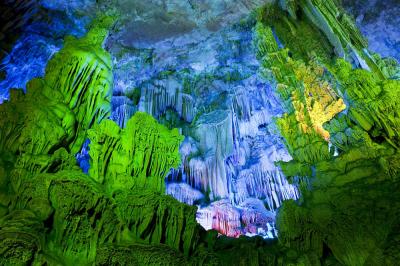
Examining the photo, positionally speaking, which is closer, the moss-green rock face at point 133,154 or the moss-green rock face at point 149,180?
the moss-green rock face at point 149,180

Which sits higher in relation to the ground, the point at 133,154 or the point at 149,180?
the point at 133,154

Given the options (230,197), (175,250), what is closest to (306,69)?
(230,197)

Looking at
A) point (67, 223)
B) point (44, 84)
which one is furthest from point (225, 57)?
point (67, 223)

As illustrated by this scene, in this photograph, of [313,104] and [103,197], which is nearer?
[103,197]

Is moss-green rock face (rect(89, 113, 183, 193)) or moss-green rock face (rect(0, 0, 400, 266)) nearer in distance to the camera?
moss-green rock face (rect(0, 0, 400, 266))

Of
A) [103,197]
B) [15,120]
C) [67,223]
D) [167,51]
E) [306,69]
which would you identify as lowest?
[67,223]

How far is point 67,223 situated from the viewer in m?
4.83

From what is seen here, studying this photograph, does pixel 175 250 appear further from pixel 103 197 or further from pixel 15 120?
pixel 15 120

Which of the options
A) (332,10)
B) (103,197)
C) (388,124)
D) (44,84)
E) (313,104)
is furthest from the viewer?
(332,10)

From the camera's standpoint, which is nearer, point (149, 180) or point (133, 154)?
point (149, 180)

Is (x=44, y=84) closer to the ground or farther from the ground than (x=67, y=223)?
farther from the ground

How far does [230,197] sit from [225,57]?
477 centimetres

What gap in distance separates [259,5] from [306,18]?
4.87 ft

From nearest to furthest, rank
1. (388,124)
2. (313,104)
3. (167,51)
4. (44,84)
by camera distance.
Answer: (44,84) < (388,124) < (313,104) < (167,51)
